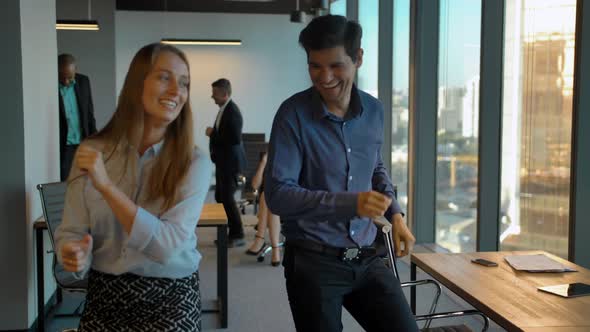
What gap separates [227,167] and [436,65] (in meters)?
2.45

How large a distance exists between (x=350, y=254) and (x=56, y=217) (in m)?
2.48

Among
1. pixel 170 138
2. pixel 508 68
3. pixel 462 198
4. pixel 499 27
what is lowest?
pixel 462 198

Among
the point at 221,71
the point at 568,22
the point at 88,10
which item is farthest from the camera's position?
the point at 221,71

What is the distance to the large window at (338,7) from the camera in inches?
419

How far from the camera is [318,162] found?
200 centimetres

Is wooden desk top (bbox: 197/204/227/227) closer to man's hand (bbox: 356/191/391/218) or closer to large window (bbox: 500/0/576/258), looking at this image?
large window (bbox: 500/0/576/258)

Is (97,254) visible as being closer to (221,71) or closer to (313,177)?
(313,177)

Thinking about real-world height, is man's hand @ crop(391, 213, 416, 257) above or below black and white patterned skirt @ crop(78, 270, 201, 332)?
above

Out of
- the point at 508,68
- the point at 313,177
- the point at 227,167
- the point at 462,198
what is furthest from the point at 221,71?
the point at 313,177

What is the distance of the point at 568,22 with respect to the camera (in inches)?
150

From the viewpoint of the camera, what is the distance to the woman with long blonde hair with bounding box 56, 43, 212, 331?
164cm

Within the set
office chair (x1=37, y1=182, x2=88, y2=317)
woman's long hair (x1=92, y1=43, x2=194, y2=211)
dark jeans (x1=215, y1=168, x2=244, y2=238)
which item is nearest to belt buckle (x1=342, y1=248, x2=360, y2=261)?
woman's long hair (x1=92, y1=43, x2=194, y2=211)

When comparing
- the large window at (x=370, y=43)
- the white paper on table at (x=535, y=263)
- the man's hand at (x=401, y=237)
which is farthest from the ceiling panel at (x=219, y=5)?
the man's hand at (x=401, y=237)

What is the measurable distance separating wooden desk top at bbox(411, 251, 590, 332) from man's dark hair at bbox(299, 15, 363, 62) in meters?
0.98
